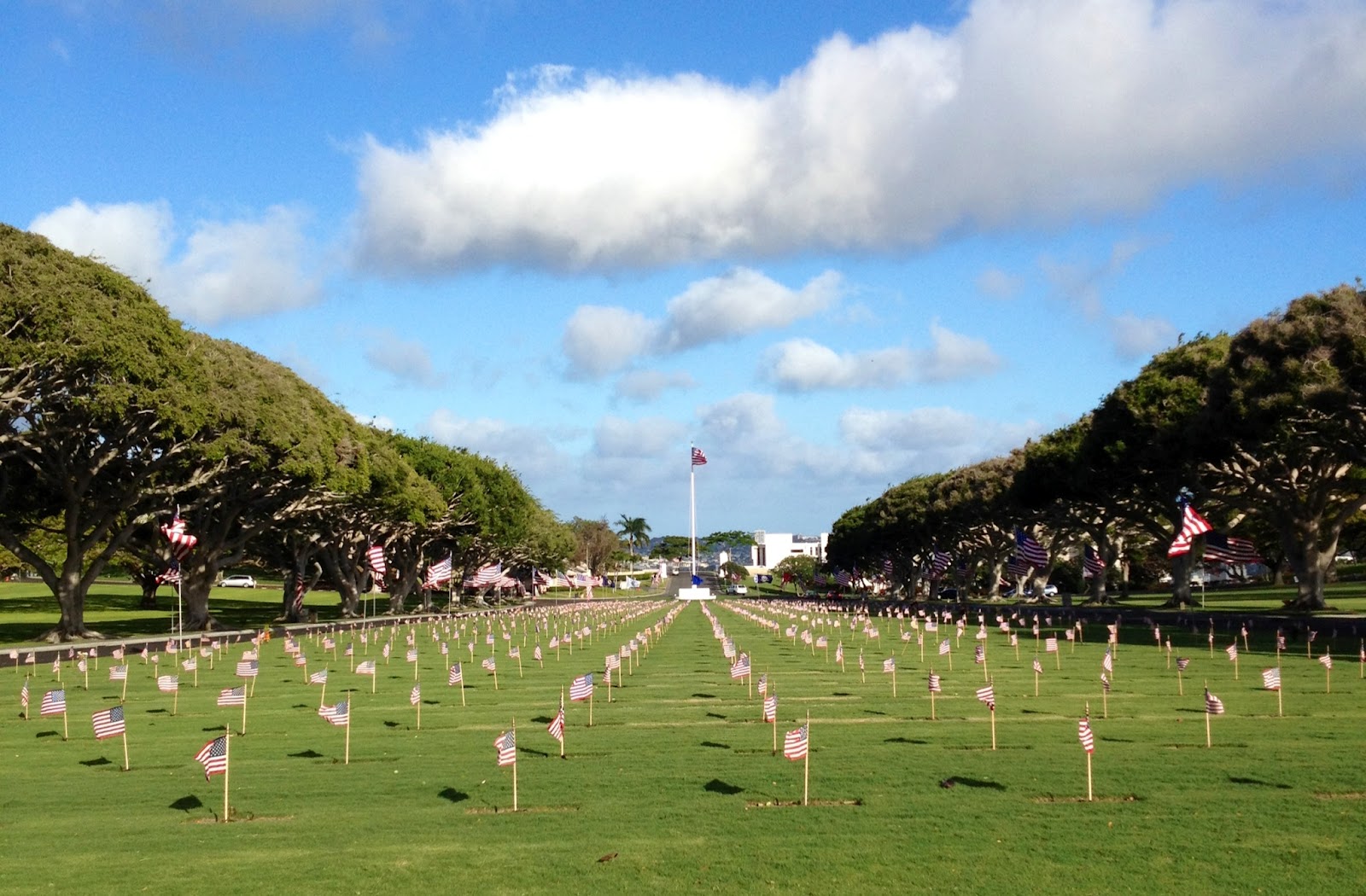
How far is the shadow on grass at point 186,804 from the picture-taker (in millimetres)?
15398

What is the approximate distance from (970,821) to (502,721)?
11.8m

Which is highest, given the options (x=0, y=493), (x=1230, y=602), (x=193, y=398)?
(x=193, y=398)

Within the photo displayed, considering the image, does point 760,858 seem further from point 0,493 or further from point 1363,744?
point 0,493

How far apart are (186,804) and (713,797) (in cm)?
655

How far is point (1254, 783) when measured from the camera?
15.8m

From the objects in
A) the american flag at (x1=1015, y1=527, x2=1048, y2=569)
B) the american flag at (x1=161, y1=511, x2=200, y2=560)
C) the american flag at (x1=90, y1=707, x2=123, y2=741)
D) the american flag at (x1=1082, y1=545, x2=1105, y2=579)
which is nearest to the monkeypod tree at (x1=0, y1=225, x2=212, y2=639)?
the american flag at (x1=161, y1=511, x2=200, y2=560)

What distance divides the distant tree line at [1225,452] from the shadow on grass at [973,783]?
29830mm

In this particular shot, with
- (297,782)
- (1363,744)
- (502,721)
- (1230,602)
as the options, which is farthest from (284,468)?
(1230,602)

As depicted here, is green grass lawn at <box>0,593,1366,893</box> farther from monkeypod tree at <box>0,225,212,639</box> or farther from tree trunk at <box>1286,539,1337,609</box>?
tree trunk at <box>1286,539,1337,609</box>

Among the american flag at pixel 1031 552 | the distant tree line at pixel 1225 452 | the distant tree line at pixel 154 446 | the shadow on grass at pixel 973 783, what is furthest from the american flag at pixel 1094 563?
the shadow on grass at pixel 973 783

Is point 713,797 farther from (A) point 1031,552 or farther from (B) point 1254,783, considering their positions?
(A) point 1031,552

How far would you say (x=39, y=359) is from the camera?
3719cm

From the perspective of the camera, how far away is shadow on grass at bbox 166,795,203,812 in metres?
15.4

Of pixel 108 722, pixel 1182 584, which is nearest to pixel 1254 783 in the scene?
pixel 108 722
